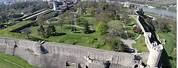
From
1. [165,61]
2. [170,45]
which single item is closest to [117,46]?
[165,61]

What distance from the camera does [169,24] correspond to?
83.9 ft

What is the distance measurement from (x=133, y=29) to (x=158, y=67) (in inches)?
302

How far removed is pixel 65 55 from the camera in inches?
637

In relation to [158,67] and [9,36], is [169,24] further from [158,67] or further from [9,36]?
[9,36]

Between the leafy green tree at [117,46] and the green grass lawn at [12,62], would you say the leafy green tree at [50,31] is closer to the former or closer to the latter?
the green grass lawn at [12,62]

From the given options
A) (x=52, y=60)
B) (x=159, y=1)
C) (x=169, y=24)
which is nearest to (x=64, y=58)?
(x=52, y=60)

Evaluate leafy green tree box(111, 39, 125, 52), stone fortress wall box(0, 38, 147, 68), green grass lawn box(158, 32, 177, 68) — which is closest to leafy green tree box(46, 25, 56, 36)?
stone fortress wall box(0, 38, 147, 68)

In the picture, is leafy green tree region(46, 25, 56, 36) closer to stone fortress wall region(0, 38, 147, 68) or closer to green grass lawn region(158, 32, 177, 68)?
stone fortress wall region(0, 38, 147, 68)

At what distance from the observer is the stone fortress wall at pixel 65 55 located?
14867 millimetres

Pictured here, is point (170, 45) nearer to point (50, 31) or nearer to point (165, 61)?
point (165, 61)

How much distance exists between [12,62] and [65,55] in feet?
9.75

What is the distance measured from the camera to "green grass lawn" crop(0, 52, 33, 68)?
600 inches

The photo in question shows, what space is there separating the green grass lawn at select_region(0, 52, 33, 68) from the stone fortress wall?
1.31 feet

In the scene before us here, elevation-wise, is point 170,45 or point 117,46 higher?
point 117,46
